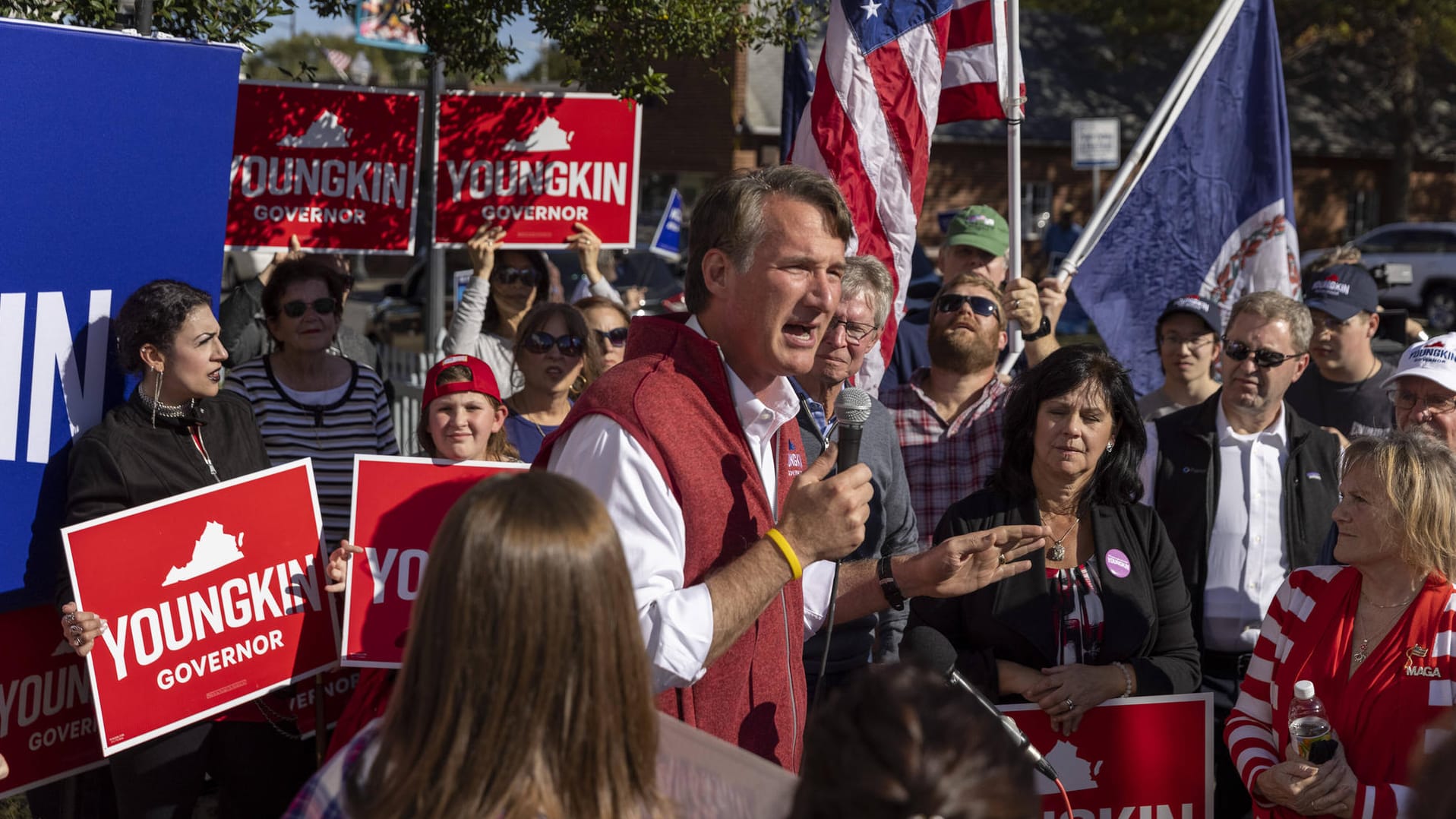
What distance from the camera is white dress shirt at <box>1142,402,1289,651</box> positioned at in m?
4.49

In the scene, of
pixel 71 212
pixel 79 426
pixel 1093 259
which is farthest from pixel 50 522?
pixel 1093 259

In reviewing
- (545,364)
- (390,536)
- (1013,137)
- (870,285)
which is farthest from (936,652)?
(1013,137)

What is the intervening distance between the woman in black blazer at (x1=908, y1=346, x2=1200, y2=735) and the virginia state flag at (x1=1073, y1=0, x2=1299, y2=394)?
2071 millimetres

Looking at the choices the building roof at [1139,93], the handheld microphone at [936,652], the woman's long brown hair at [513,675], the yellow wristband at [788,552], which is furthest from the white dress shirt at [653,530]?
the building roof at [1139,93]

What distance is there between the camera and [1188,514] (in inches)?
181

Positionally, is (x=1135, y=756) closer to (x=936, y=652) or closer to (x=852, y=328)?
(x=936, y=652)

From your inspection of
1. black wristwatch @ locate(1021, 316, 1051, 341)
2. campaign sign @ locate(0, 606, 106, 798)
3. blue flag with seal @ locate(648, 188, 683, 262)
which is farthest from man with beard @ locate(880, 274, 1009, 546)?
blue flag with seal @ locate(648, 188, 683, 262)

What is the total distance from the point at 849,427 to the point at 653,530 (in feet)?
1.75

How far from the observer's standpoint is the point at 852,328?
4.17 meters

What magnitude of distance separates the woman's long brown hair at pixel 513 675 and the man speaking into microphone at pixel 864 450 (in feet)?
6.03

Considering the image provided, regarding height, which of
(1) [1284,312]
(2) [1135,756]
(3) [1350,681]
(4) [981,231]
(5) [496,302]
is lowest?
(2) [1135,756]

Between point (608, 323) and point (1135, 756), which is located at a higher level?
point (608, 323)

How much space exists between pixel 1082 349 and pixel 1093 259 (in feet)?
6.77

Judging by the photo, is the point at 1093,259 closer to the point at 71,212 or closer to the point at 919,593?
the point at 919,593
